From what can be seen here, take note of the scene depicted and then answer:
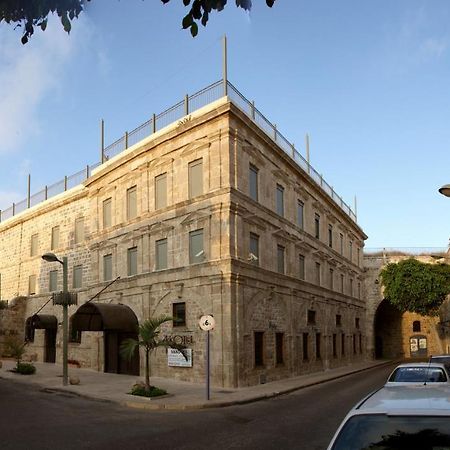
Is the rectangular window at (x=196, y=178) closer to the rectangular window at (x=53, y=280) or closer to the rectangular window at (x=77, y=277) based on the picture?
the rectangular window at (x=77, y=277)

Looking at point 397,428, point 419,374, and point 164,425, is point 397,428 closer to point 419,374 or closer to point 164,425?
point 419,374

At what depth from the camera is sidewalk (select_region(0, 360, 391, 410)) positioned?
16969mm

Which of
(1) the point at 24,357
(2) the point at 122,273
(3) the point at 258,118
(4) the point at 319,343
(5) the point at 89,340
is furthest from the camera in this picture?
(1) the point at 24,357

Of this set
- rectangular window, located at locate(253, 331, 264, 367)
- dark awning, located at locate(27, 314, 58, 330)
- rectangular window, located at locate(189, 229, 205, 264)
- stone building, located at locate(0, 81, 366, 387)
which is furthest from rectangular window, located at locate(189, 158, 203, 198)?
dark awning, located at locate(27, 314, 58, 330)

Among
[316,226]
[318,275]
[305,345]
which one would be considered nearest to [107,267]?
[305,345]

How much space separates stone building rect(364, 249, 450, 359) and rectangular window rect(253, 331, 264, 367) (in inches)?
1186

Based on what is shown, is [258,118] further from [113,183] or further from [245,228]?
[113,183]

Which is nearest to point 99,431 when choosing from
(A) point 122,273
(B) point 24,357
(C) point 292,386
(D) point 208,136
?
(C) point 292,386

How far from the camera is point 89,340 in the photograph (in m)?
30.7

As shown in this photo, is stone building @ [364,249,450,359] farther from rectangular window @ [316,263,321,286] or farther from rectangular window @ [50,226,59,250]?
rectangular window @ [50,226,59,250]

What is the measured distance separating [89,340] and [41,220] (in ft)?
36.3

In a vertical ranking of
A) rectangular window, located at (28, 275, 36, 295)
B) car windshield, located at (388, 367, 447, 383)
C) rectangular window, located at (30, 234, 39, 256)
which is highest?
rectangular window, located at (30, 234, 39, 256)

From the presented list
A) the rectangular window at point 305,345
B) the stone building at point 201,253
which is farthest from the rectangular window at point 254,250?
→ the rectangular window at point 305,345

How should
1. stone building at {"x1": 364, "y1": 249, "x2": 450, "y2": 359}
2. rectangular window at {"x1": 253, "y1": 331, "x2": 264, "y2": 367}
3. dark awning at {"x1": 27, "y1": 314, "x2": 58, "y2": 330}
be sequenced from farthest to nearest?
stone building at {"x1": 364, "y1": 249, "x2": 450, "y2": 359} < dark awning at {"x1": 27, "y1": 314, "x2": 58, "y2": 330} < rectangular window at {"x1": 253, "y1": 331, "x2": 264, "y2": 367}
